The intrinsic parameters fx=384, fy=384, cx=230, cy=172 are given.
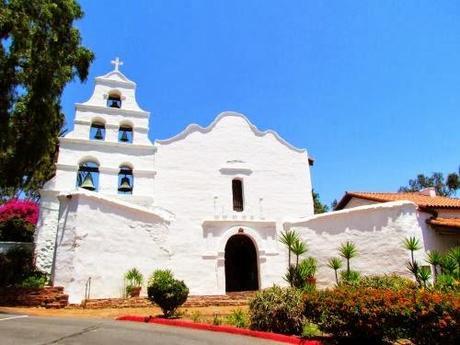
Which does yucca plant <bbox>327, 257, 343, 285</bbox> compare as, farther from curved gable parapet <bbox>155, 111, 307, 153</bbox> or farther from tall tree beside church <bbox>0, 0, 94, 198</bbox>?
tall tree beside church <bbox>0, 0, 94, 198</bbox>

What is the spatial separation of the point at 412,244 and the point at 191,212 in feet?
32.5

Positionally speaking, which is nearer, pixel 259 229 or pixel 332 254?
pixel 332 254

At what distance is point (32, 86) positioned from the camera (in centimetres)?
1448

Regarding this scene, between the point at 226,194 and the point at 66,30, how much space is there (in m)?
10.4

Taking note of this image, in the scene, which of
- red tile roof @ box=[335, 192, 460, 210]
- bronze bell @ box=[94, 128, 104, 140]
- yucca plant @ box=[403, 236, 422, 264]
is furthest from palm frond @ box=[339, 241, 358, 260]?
bronze bell @ box=[94, 128, 104, 140]

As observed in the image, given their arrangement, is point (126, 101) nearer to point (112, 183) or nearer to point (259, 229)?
point (112, 183)

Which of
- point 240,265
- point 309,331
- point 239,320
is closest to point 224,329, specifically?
point 239,320

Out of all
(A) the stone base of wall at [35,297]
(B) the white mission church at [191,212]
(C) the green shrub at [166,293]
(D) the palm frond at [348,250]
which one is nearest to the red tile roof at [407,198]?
(B) the white mission church at [191,212]

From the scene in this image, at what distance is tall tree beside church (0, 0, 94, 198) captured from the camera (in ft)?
45.1

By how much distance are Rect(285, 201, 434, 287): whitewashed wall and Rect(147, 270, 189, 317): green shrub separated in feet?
29.0

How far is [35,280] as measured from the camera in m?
14.4

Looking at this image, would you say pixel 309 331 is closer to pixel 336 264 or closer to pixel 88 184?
pixel 336 264

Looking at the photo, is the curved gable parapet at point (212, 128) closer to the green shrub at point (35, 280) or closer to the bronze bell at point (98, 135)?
the bronze bell at point (98, 135)

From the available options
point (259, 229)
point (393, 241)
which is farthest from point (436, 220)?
point (259, 229)
